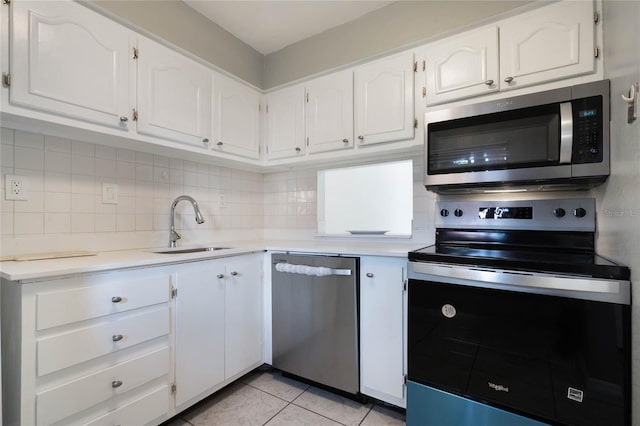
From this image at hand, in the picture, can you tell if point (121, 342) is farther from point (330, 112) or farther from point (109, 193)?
Answer: point (330, 112)

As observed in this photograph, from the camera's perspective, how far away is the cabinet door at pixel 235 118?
1.98 meters

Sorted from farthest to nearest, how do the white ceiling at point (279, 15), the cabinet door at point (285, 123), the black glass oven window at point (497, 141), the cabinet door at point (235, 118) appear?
1. the cabinet door at point (285, 123)
2. the cabinet door at point (235, 118)
3. the white ceiling at point (279, 15)
4. the black glass oven window at point (497, 141)

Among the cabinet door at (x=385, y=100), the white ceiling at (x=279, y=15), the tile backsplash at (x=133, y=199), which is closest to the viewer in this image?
the tile backsplash at (x=133, y=199)

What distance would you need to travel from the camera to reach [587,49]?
4.27 ft

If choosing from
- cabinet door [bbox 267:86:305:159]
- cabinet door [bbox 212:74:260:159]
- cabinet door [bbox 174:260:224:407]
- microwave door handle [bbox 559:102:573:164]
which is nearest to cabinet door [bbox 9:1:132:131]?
cabinet door [bbox 212:74:260:159]

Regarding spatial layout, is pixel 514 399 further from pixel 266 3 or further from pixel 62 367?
pixel 266 3

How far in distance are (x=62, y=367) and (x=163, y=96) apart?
1.38 m

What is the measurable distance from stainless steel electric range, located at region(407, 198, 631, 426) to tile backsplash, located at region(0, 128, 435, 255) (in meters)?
0.66

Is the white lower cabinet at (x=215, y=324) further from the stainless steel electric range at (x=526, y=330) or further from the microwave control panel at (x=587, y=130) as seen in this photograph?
the microwave control panel at (x=587, y=130)

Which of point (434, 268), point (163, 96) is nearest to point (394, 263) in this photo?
point (434, 268)

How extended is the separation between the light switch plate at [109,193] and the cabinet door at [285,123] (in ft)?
3.46

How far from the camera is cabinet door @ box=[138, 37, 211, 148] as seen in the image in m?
1.58

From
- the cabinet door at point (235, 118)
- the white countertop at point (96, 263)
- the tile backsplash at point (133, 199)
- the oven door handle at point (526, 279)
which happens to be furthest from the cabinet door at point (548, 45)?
the cabinet door at point (235, 118)

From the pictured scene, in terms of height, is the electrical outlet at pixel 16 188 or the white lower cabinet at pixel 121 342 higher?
the electrical outlet at pixel 16 188
